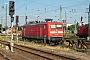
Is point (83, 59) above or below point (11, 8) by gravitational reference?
below

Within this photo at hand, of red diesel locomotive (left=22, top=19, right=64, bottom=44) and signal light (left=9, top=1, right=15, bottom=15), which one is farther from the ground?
signal light (left=9, top=1, right=15, bottom=15)

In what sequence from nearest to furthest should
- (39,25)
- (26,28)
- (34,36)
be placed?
(39,25)
(34,36)
(26,28)

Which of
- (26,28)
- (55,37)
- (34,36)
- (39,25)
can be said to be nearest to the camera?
(55,37)

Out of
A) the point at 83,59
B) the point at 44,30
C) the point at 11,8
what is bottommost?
the point at 83,59

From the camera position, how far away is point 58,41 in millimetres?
27906

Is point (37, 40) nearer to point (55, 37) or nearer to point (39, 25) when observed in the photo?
point (39, 25)

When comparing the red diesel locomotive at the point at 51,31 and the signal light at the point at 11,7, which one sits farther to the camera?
the red diesel locomotive at the point at 51,31

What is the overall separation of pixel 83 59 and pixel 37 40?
1888cm

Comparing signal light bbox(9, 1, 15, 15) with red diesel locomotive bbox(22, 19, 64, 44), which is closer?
signal light bbox(9, 1, 15, 15)

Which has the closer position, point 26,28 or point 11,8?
point 11,8

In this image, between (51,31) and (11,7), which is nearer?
(11,7)

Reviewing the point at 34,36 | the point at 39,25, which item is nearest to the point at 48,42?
the point at 39,25

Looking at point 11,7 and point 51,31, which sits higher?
point 11,7

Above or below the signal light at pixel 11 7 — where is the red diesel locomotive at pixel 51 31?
below
